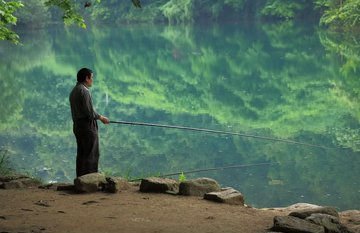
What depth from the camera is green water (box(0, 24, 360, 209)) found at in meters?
12.1

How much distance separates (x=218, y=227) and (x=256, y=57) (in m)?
31.7

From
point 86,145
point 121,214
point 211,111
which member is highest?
point 211,111

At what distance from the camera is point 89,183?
A: 6.67 metres

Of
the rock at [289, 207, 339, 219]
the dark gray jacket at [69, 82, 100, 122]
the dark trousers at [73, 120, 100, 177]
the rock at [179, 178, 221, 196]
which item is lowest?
the rock at [289, 207, 339, 219]

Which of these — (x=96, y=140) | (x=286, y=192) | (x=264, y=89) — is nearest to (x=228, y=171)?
(x=286, y=192)

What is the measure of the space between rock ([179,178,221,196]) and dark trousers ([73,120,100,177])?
1360 mm

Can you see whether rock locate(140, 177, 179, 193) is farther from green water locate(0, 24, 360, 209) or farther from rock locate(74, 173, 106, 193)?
green water locate(0, 24, 360, 209)

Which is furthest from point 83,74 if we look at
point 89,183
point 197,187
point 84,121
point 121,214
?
point 121,214

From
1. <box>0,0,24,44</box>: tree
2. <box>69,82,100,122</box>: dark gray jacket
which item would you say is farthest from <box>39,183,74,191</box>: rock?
<box>0,0,24,44</box>: tree

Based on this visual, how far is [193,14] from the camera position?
6700 centimetres

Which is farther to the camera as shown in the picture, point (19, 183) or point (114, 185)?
point (19, 183)

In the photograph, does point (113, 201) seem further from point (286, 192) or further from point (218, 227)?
point (286, 192)

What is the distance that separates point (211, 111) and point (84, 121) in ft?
43.8

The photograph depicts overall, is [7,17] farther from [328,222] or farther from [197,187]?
[328,222]
